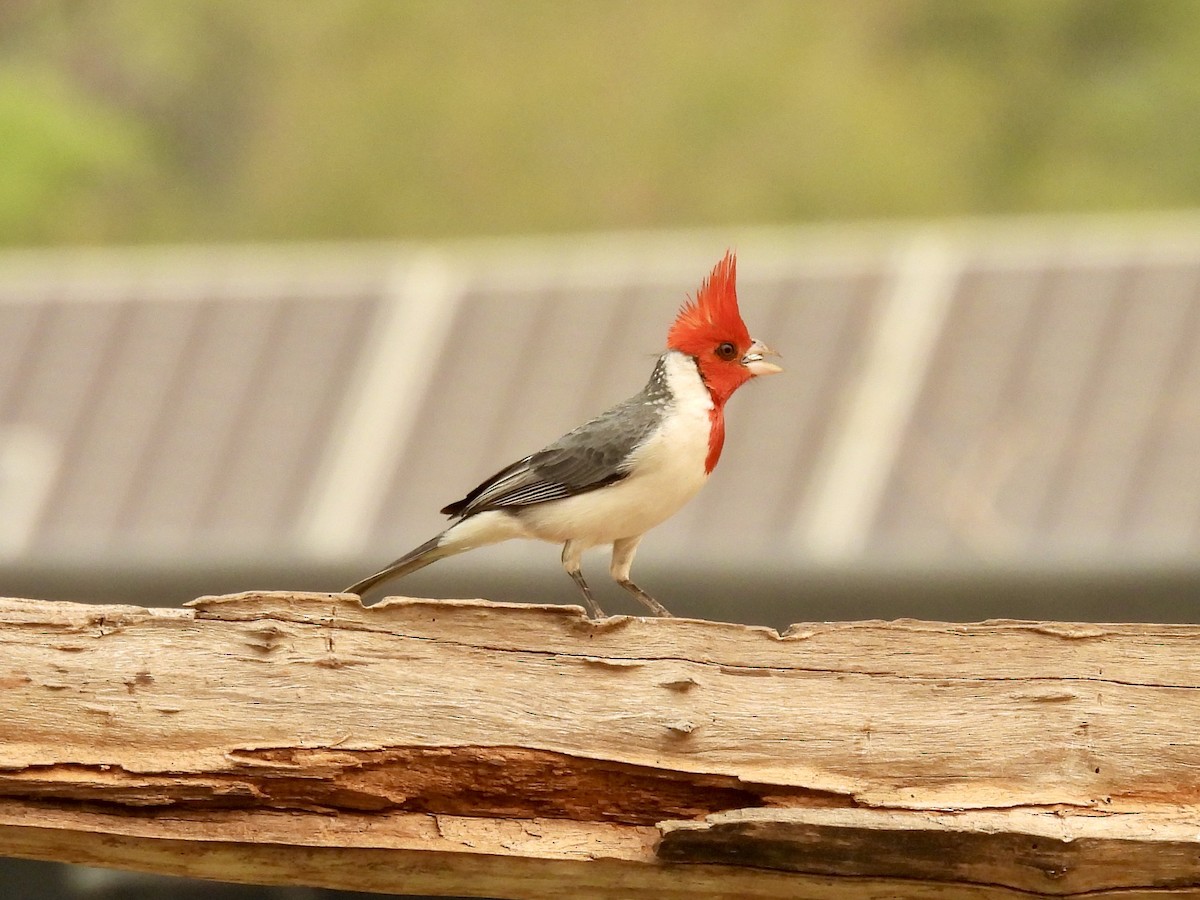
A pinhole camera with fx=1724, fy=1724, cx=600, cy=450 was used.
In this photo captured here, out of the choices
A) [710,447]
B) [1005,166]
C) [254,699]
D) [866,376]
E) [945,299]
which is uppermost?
[1005,166]

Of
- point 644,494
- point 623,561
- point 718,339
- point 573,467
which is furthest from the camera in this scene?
point 623,561

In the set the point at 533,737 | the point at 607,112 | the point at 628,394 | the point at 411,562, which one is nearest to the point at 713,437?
the point at 411,562

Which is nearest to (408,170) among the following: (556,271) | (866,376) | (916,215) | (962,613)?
(916,215)

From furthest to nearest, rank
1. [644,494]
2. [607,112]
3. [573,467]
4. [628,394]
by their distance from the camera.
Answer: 1. [607,112]
2. [628,394]
3. [573,467]
4. [644,494]

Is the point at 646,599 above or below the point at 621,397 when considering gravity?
below

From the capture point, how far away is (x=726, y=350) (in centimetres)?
488

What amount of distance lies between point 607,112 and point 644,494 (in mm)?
22167

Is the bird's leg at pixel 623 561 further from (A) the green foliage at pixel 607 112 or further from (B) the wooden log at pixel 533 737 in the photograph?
(A) the green foliage at pixel 607 112

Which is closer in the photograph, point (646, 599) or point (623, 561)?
point (646, 599)

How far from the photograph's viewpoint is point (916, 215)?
24.6m

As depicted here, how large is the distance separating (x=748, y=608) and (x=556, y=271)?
333cm

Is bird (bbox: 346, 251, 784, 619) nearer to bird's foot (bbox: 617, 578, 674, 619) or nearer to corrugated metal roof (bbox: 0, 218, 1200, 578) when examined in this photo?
bird's foot (bbox: 617, 578, 674, 619)

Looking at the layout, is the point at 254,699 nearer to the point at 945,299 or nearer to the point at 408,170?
the point at 945,299

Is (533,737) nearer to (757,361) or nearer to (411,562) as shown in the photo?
(411,562)
